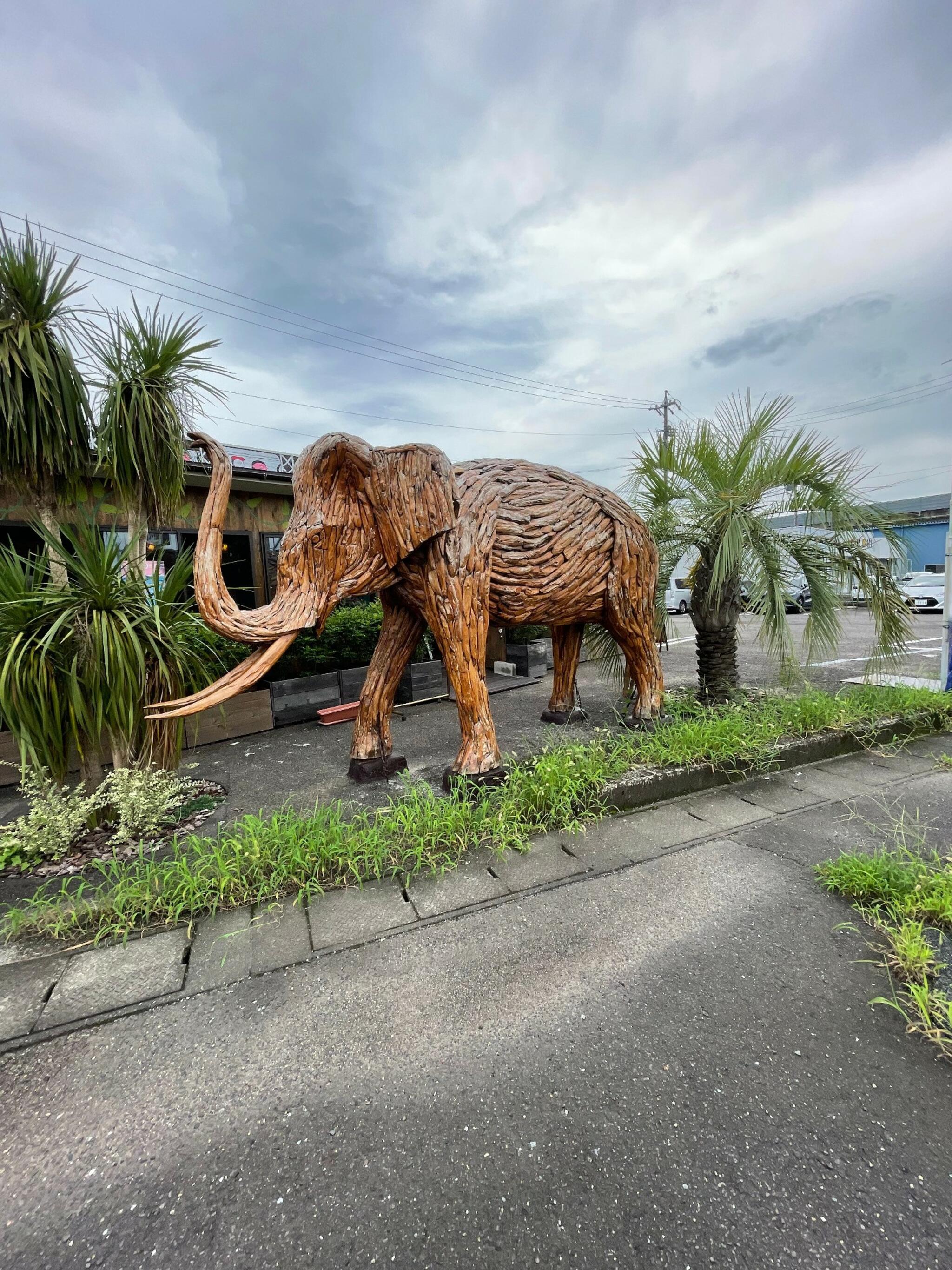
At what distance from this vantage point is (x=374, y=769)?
3.66 meters

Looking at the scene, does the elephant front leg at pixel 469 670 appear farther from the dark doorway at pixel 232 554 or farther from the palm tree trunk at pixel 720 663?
the dark doorway at pixel 232 554

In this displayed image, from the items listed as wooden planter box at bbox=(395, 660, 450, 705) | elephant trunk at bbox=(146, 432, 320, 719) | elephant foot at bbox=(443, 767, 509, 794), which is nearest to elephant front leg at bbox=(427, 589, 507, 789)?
elephant foot at bbox=(443, 767, 509, 794)

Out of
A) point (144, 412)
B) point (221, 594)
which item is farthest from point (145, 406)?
point (221, 594)

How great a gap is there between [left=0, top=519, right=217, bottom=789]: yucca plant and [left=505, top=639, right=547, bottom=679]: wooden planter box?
16.2ft

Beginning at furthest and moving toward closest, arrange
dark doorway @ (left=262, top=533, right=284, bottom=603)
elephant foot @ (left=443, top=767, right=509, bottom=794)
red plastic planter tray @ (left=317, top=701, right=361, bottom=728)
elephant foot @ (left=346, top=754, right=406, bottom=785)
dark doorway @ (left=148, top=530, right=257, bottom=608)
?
dark doorway @ (left=262, top=533, right=284, bottom=603) → dark doorway @ (left=148, top=530, right=257, bottom=608) → red plastic planter tray @ (left=317, top=701, right=361, bottom=728) → elephant foot @ (left=346, top=754, right=406, bottom=785) → elephant foot @ (left=443, top=767, right=509, bottom=794)

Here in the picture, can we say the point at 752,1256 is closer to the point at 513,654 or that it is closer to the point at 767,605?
the point at 767,605

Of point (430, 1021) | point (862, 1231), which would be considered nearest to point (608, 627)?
point (430, 1021)

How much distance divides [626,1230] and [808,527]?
4.84 m

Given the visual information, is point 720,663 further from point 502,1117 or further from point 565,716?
point 502,1117

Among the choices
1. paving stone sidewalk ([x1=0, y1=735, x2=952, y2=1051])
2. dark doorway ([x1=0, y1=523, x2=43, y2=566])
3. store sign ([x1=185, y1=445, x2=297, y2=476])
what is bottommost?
paving stone sidewalk ([x1=0, y1=735, x2=952, y2=1051])

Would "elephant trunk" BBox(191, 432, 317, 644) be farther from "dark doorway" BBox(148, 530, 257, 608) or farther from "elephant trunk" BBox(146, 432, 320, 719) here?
"dark doorway" BBox(148, 530, 257, 608)

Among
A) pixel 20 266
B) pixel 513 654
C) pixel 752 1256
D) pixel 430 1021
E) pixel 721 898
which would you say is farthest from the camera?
pixel 513 654

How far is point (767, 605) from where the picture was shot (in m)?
4.21

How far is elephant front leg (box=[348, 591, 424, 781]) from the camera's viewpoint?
3.66 meters
